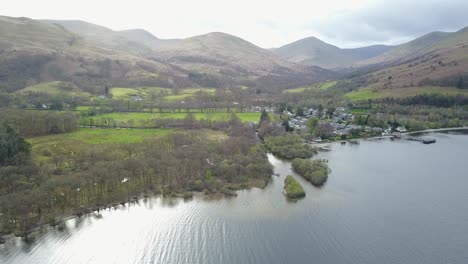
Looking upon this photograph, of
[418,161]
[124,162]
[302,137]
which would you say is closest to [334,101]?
[302,137]

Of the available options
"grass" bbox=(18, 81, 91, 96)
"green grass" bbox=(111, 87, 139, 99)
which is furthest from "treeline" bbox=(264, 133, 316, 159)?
"grass" bbox=(18, 81, 91, 96)

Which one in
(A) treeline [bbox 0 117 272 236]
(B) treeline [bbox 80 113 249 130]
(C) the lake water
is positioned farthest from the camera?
(B) treeline [bbox 80 113 249 130]

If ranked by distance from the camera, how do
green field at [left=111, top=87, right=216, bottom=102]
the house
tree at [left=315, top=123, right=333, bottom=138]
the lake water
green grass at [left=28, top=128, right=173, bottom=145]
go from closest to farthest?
the lake water < green grass at [left=28, top=128, right=173, bottom=145] < tree at [left=315, top=123, right=333, bottom=138] < the house < green field at [left=111, top=87, right=216, bottom=102]

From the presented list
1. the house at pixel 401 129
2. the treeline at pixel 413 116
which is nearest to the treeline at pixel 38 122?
the treeline at pixel 413 116

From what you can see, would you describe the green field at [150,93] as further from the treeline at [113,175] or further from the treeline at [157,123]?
the treeline at [113,175]

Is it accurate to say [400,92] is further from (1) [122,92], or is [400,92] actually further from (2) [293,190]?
(1) [122,92]

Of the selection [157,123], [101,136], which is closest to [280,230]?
[101,136]

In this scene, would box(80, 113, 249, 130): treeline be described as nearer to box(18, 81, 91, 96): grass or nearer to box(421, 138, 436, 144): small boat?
box(18, 81, 91, 96): grass
